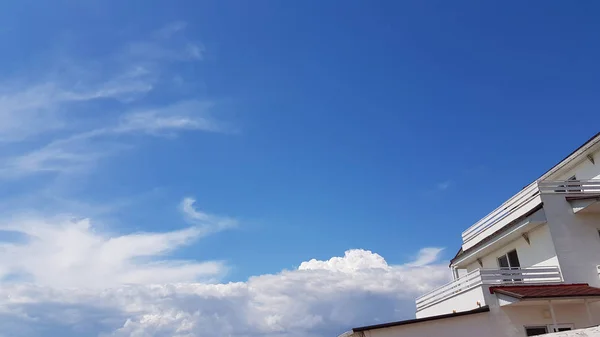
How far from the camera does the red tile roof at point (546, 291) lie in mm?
19953

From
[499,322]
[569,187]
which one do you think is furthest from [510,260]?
[499,322]

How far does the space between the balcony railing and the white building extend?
0.13 ft

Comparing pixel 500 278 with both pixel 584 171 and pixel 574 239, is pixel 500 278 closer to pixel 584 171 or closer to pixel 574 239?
pixel 574 239

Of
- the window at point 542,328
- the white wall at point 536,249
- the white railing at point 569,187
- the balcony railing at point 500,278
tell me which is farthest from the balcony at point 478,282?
the white railing at point 569,187

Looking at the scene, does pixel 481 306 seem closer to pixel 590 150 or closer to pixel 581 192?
pixel 581 192

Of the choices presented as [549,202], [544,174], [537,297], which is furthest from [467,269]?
[537,297]

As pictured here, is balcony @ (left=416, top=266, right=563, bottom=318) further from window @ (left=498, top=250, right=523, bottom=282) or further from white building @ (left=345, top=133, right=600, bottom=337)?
window @ (left=498, top=250, right=523, bottom=282)

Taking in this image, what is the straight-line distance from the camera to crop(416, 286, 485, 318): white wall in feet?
69.6

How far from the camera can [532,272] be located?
22891 millimetres

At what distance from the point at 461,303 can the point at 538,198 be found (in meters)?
5.90

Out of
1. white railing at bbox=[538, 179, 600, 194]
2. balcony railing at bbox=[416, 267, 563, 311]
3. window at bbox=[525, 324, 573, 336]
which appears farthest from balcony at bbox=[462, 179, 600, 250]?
window at bbox=[525, 324, 573, 336]

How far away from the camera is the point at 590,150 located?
27.1 metres

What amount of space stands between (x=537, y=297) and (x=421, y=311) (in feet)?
24.3

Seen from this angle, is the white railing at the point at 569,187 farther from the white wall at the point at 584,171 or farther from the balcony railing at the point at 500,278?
the balcony railing at the point at 500,278
